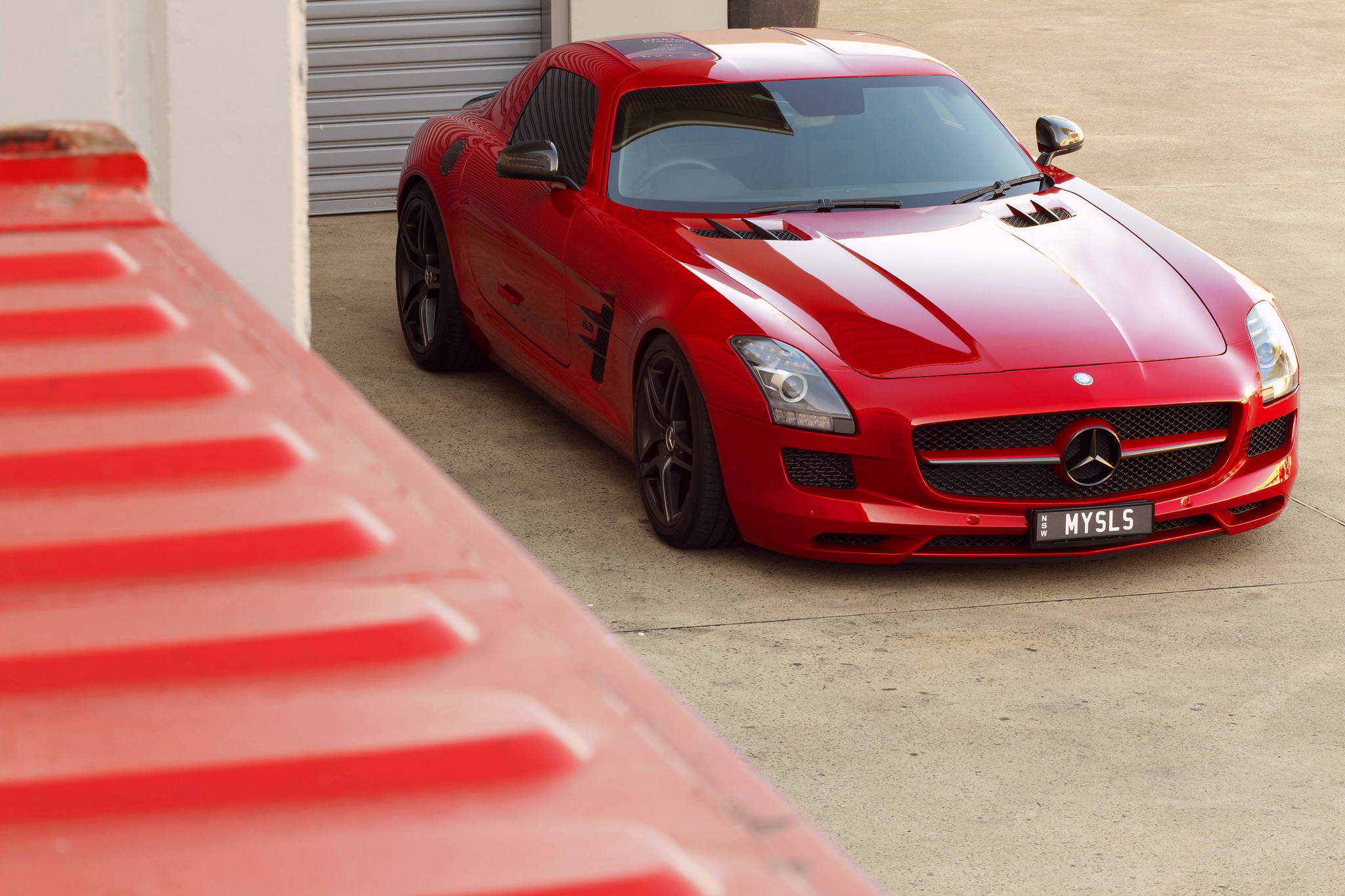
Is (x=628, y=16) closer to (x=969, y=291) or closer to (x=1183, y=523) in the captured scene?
(x=969, y=291)

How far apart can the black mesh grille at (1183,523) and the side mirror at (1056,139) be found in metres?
1.95

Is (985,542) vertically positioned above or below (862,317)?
below

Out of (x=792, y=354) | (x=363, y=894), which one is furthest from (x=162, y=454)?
(x=792, y=354)

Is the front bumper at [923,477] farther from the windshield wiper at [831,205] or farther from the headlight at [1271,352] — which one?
the windshield wiper at [831,205]

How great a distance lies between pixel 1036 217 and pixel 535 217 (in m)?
1.94

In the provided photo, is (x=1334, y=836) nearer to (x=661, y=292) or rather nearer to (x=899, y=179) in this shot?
(x=661, y=292)

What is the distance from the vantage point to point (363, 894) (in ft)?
3.84

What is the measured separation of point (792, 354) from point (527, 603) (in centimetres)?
368

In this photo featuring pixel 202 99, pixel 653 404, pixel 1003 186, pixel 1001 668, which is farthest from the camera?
pixel 1003 186

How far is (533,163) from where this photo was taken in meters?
6.33

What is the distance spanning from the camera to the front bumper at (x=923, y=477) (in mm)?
→ 5090

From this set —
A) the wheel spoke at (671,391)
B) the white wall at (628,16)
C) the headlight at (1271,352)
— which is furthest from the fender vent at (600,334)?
the white wall at (628,16)

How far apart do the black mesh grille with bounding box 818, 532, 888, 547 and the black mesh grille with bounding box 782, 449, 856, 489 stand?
0.17 meters

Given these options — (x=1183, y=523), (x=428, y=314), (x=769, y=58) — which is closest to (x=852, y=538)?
(x=1183, y=523)
